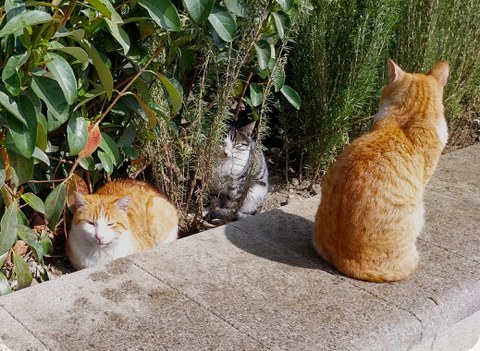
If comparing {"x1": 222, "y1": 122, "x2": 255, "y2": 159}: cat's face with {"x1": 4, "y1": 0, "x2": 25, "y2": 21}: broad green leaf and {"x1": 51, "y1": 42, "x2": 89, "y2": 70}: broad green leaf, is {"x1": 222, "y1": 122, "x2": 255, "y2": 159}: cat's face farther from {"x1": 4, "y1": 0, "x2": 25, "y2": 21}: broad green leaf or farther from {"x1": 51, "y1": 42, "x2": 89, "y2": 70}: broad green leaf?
{"x1": 4, "y1": 0, "x2": 25, "y2": 21}: broad green leaf

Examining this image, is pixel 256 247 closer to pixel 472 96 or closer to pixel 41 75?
pixel 41 75

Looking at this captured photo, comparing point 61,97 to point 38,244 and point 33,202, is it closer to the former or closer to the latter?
point 33,202

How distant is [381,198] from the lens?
10.6ft

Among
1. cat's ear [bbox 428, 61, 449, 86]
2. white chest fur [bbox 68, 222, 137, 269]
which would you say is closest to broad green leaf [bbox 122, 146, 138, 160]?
white chest fur [bbox 68, 222, 137, 269]

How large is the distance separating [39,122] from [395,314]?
5.93 feet

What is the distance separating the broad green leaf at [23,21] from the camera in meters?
2.50

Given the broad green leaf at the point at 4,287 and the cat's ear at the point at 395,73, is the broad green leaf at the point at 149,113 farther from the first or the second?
the cat's ear at the point at 395,73

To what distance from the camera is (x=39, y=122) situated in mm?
2963

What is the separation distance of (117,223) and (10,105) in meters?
1.13

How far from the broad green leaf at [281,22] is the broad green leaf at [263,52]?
0.48 feet

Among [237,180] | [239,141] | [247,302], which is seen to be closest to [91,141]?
[247,302]

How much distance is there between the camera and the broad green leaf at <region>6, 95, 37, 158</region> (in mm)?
2807

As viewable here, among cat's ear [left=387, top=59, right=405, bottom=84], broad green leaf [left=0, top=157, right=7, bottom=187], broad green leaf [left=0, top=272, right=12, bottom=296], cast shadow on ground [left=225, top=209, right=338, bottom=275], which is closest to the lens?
broad green leaf [left=0, top=157, right=7, bottom=187]

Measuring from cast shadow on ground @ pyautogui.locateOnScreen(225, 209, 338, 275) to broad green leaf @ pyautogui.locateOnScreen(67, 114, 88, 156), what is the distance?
985 mm
